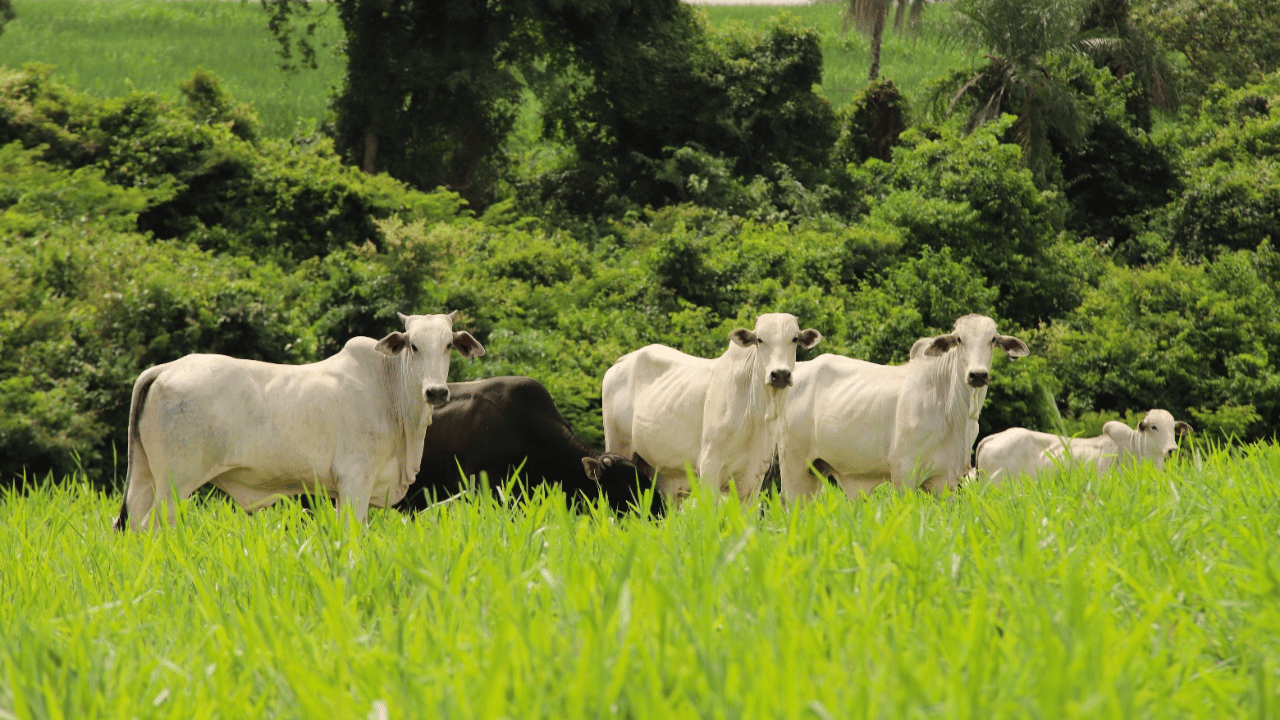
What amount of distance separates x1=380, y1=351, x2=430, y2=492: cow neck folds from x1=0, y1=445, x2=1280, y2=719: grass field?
2.32 m

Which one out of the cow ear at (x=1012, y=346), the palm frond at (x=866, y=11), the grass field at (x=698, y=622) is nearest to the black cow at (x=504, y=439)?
the cow ear at (x=1012, y=346)

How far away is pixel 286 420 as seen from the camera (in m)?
5.07

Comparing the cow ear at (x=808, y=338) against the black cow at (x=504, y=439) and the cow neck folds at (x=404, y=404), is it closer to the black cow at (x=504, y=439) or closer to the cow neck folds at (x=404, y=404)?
the black cow at (x=504, y=439)

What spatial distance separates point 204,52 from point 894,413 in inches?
1478

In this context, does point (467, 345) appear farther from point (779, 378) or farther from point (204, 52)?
point (204, 52)

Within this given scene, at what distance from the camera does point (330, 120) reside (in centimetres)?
2372

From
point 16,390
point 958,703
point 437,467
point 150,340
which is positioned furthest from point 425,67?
point 958,703

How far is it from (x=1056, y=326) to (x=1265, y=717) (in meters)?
12.8

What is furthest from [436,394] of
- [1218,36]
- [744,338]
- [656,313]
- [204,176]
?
[1218,36]

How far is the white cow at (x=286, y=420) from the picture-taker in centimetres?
496

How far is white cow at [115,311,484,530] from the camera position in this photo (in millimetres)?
4957

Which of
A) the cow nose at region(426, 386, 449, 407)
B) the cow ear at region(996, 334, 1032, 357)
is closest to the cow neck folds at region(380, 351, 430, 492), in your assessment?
the cow nose at region(426, 386, 449, 407)

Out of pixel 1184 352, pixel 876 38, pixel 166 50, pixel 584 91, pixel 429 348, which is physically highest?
pixel 876 38

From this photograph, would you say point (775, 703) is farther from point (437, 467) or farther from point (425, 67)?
point (425, 67)
